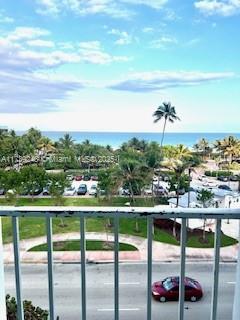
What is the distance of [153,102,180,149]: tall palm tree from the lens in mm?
1139

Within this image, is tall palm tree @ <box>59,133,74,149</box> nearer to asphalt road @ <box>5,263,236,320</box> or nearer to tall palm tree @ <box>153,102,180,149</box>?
tall palm tree @ <box>153,102,180,149</box>

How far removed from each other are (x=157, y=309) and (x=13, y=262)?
0.80m

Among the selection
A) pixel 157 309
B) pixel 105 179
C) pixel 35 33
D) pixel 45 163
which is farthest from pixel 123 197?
pixel 35 33

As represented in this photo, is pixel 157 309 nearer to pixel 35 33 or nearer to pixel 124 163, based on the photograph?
pixel 124 163

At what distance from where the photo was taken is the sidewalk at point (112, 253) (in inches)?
43.9

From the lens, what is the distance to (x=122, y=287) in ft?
4.39

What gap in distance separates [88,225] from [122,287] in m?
0.43

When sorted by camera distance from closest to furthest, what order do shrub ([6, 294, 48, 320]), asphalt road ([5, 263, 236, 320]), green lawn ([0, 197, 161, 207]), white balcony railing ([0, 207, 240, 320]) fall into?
white balcony railing ([0, 207, 240, 320])
green lawn ([0, 197, 161, 207])
asphalt road ([5, 263, 236, 320])
shrub ([6, 294, 48, 320])

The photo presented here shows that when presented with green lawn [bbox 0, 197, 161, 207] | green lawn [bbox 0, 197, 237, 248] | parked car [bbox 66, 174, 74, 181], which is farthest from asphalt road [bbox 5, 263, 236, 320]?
parked car [bbox 66, 174, 74, 181]

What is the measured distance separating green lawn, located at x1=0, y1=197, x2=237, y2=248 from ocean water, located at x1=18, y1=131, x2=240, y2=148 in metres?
0.24

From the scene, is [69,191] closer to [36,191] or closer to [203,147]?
[36,191]

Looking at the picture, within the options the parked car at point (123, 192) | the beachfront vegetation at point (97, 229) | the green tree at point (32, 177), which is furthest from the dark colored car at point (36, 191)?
the parked car at point (123, 192)

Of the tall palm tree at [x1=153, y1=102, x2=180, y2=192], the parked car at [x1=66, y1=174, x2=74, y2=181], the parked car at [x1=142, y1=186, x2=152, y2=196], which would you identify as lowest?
the parked car at [x1=142, y1=186, x2=152, y2=196]

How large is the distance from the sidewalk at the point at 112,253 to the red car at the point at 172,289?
0.10 m
